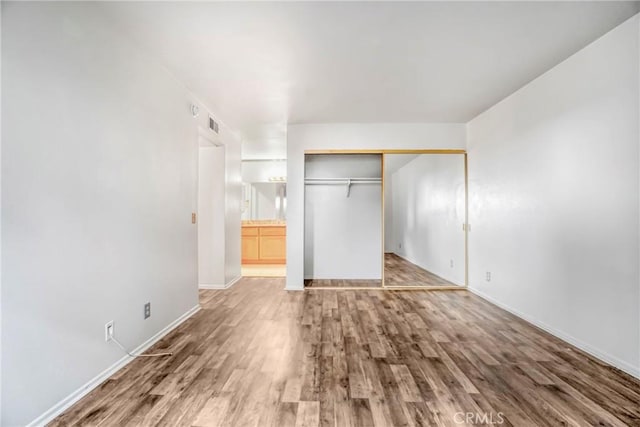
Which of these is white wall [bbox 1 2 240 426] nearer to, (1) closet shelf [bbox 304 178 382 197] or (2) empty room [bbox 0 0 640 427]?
(2) empty room [bbox 0 0 640 427]

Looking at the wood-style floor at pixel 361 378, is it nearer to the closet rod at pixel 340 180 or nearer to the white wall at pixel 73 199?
the white wall at pixel 73 199

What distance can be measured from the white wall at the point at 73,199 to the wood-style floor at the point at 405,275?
3116 mm

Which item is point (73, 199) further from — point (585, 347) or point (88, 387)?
point (585, 347)

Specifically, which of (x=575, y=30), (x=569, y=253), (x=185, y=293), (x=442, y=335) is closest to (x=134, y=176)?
(x=185, y=293)

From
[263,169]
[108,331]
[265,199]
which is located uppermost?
[263,169]

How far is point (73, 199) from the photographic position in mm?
1622

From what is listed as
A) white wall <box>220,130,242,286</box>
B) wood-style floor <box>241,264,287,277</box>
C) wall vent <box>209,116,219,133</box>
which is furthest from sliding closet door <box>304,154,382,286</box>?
wall vent <box>209,116,219,133</box>

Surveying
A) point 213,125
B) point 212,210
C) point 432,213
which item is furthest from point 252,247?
point 432,213

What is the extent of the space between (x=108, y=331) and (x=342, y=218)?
3.46m

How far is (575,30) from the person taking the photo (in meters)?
2.07

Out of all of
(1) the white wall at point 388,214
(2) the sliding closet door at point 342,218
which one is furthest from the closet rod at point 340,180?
(1) the white wall at point 388,214

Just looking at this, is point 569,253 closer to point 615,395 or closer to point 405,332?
point 615,395

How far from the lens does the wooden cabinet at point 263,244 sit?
20.5 ft

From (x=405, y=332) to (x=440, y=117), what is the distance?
9.79ft
